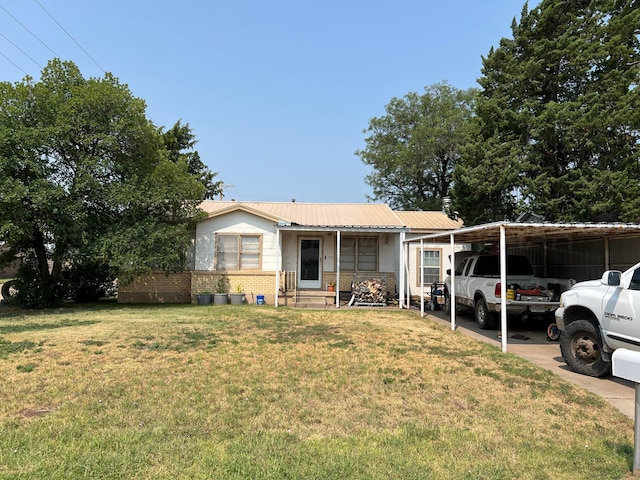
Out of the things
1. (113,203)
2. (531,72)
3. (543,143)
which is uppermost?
(531,72)

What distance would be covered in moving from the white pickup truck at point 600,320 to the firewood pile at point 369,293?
8.42 m

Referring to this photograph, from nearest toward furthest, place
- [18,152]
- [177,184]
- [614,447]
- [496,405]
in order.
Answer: [614,447] < [496,405] < [18,152] < [177,184]

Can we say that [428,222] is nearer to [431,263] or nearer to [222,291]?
[431,263]

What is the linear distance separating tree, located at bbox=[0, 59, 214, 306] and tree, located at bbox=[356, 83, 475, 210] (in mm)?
21417

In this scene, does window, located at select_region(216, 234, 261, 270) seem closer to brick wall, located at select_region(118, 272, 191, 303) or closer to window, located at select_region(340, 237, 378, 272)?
brick wall, located at select_region(118, 272, 191, 303)

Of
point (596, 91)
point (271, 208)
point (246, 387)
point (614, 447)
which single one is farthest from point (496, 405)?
point (271, 208)

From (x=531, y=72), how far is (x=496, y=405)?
13.2 metres

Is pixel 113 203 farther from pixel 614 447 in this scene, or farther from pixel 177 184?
pixel 614 447

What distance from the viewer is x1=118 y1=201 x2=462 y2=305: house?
608 inches

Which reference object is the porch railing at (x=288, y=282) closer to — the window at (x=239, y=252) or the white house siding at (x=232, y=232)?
the white house siding at (x=232, y=232)

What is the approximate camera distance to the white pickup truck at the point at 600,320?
5.36 meters

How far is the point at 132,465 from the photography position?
324 centimetres

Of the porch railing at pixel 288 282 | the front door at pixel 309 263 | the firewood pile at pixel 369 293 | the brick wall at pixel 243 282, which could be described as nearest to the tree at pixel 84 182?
the brick wall at pixel 243 282

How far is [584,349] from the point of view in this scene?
6309 millimetres
